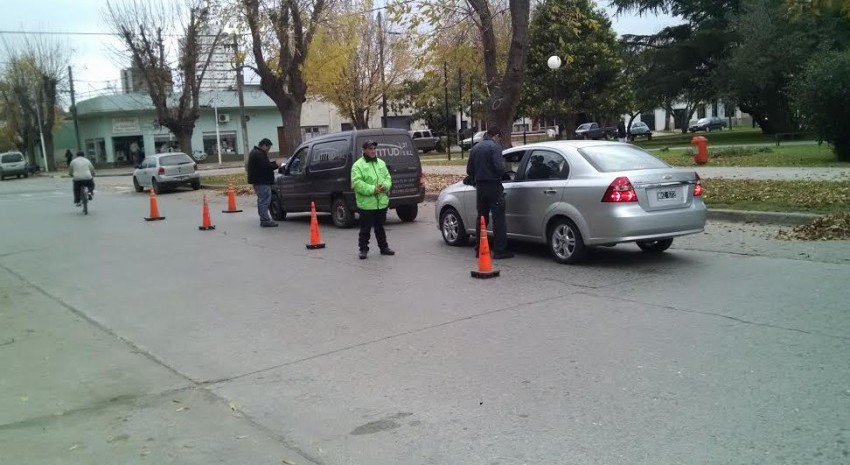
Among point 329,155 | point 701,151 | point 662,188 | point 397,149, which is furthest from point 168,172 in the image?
point 662,188

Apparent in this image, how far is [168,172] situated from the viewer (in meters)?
28.8

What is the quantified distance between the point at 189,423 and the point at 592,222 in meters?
5.72

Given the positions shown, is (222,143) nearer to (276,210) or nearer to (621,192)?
(276,210)

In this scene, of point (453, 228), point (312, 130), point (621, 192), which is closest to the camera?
point (621, 192)

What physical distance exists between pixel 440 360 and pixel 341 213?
948cm

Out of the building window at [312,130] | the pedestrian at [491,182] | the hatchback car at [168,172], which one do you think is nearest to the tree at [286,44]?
the hatchback car at [168,172]

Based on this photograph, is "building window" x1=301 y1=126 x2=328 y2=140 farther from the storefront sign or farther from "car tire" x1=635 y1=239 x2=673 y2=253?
"car tire" x1=635 y1=239 x2=673 y2=253

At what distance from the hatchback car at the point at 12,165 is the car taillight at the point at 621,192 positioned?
50142 millimetres

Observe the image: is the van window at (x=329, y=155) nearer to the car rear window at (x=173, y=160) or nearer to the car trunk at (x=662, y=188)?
the car trunk at (x=662, y=188)

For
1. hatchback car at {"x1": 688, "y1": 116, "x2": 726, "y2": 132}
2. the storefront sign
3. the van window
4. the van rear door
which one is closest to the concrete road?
the van rear door

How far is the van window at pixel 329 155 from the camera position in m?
15.0

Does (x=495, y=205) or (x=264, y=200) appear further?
(x=264, y=200)

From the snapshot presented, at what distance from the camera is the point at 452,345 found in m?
6.31

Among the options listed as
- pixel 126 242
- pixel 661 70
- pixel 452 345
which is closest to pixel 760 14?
pixel 661 70
